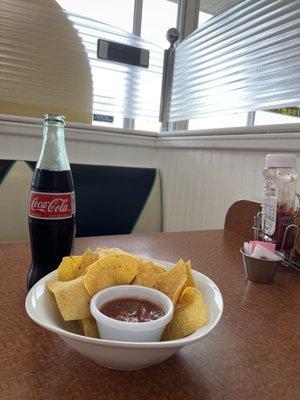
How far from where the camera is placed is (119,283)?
45 cm

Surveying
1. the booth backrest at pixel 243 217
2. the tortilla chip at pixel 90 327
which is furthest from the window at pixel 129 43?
the tortilla chip at pixel 90 327

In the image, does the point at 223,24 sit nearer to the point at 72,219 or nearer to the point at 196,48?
the point at 196,48

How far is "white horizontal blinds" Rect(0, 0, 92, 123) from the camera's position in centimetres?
164

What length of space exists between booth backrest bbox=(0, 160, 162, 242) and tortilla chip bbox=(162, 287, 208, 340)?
4.12 feet

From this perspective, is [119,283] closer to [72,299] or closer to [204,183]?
[72,299]

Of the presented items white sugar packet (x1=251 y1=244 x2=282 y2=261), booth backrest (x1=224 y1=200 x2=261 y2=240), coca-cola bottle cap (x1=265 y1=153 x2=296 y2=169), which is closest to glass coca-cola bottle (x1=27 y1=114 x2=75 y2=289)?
white sugar packet (x1=251 y1=244 x2=282 y2=261)

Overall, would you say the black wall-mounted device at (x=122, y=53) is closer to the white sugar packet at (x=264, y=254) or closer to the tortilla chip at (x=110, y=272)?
the white sugar packet at (x=264, y=254)

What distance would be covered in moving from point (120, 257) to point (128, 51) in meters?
1.75

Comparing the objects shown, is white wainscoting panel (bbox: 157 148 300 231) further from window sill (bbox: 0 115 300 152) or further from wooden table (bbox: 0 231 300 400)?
wooden table (bbox: 0 231 300 400)

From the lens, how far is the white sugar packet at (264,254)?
70 centimetres

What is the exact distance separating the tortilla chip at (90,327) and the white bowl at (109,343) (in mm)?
23

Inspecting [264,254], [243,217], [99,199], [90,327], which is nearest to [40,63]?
[99,199]

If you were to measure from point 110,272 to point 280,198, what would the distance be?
0.54 metres

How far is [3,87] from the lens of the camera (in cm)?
164
